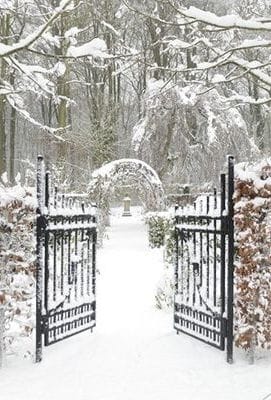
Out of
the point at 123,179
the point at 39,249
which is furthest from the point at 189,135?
the point at 39,249

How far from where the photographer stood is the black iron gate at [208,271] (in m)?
4.71

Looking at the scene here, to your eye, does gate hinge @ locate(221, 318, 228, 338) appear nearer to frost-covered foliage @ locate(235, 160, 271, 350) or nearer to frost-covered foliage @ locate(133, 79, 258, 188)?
frost-covered foliage @ locate(235, 160, 271, 350)

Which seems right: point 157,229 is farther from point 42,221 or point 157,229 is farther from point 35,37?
point 35,37

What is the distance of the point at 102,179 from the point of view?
Result: 47.6 feet

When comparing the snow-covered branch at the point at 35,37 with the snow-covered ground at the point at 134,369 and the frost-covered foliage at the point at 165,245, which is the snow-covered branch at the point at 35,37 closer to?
the snow-covered ground at the point at 134,369

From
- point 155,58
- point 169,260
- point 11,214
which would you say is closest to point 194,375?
point 11,214

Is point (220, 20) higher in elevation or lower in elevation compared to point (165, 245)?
higher

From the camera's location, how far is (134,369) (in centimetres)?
449

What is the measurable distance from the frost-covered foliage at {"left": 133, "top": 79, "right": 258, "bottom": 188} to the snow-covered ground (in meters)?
11.7

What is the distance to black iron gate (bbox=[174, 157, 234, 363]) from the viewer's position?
4.71 m

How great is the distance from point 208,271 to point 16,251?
6.43ft

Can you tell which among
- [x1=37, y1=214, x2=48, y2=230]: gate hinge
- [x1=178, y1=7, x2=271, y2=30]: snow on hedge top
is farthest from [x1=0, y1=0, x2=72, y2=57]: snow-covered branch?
[x1=37, y1=214, x2=48, y2=230]: gate hinge

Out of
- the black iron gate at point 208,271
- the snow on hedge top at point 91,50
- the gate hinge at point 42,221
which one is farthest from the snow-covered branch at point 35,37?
the black iron gate at point 208,271

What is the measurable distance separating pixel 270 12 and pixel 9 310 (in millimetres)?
11552
